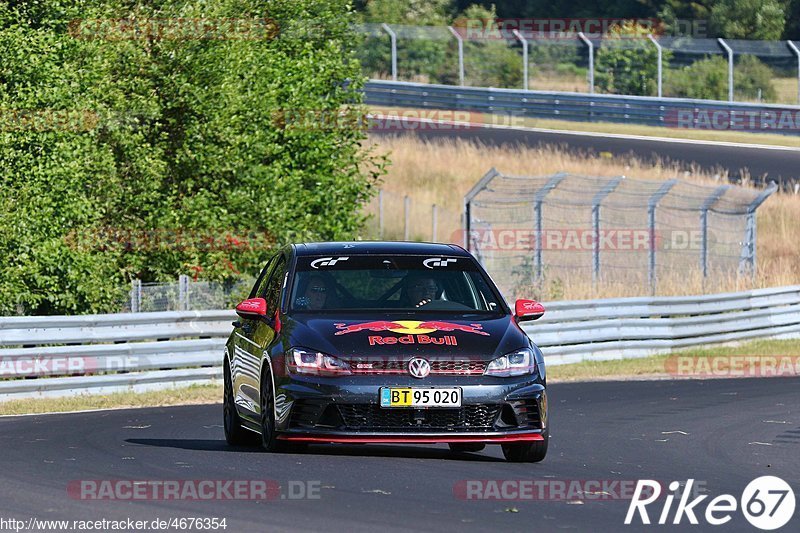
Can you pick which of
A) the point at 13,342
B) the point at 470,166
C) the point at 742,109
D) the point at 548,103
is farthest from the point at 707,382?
the point at 548,103

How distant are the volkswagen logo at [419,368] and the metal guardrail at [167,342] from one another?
846cm

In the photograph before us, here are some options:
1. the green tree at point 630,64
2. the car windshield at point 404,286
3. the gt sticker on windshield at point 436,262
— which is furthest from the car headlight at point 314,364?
the green tree at point 630,64

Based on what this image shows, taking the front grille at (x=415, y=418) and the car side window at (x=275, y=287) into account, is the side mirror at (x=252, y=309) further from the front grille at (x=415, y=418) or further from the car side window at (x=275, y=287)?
the front grille at (x=415, y=418)

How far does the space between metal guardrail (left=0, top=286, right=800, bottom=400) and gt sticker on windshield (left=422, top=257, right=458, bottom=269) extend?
293 inches

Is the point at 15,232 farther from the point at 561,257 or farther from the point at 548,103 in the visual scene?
the point at 548,103

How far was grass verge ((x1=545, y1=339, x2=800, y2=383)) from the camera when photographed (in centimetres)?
2155

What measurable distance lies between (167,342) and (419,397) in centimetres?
914

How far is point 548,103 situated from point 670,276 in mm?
21261

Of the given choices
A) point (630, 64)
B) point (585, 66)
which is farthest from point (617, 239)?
point (585, 66)

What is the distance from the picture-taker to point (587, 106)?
48.4 meters

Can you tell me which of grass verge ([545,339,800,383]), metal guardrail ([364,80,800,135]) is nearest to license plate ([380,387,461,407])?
grass verge ([545,339,800,383])

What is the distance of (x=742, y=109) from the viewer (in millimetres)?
43719

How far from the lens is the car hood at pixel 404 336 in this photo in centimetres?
1024

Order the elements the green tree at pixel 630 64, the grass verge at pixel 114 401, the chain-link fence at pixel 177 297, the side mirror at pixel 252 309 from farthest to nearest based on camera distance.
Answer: the green tree at pixel 630 64 < the chain-link fence at pixel 177 297 < the grass verge at pixel 114 401 < the side mirror at pixel 252 309
